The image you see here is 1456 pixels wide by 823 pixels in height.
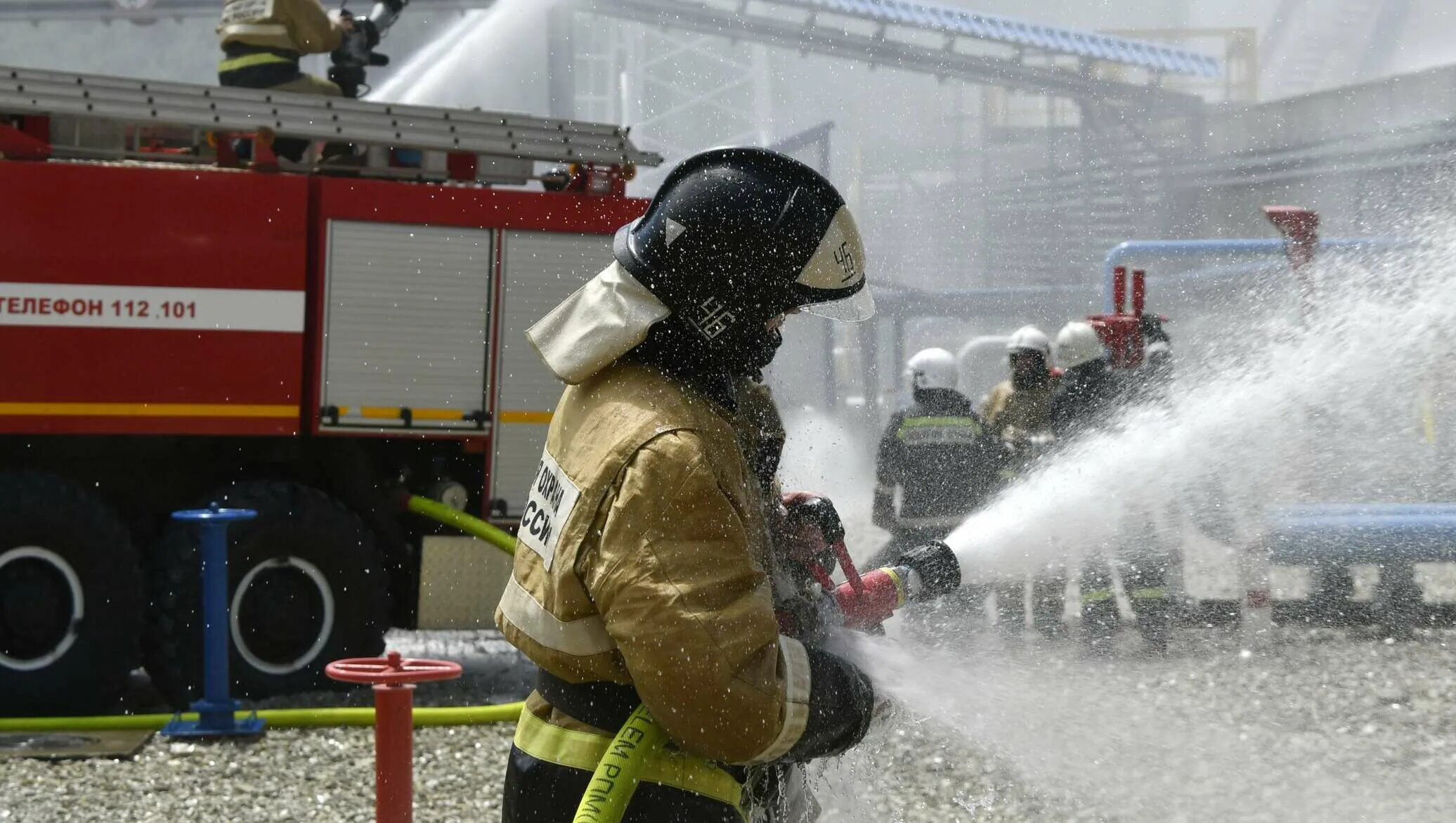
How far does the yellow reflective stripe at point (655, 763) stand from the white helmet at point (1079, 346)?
6451 mm

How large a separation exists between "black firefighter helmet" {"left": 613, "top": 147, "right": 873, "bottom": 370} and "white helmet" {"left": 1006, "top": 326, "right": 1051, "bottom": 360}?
664 cm

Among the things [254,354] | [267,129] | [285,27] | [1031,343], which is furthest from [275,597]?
[1031,343]

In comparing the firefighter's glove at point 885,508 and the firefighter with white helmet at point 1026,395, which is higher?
the firefighter with white helmet at point 1026,395

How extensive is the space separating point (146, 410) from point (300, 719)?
4.86 feet

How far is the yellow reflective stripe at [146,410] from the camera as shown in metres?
6.28

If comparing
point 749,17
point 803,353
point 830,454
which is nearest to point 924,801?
point 830,454

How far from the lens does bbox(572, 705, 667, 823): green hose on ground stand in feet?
6.41

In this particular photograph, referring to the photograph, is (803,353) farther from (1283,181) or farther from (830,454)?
(1283,181)

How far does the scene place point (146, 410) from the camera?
253 inches

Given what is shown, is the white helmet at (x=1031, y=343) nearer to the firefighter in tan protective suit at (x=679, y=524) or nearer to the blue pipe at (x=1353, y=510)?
the blue pipe at (x=1353, y=510)

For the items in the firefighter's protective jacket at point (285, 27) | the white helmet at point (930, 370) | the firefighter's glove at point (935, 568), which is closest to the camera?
the firefighter's glove at point (935, 568)

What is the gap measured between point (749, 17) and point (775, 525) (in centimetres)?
2057

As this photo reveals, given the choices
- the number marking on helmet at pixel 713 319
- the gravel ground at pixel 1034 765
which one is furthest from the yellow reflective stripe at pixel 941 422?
the number marking on helmet at pixel 713 319

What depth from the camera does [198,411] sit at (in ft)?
21.3
